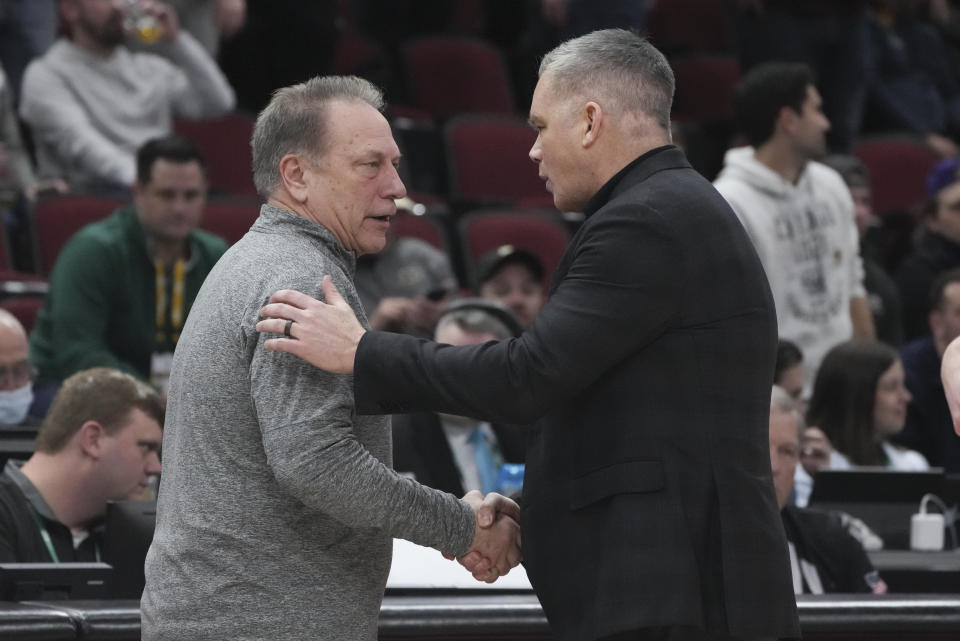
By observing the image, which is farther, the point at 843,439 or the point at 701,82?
the point at 701,82

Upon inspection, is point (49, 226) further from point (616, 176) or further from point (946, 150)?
point (946, 150)

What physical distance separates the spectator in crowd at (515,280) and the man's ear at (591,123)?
3852 millimetres

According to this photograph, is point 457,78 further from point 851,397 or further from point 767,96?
point 851,397

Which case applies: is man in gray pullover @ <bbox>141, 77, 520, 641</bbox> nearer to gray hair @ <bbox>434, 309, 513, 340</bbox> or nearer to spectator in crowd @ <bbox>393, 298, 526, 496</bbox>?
spectator in crowd @ <bbox>393, 298, 526, 496</bbox>

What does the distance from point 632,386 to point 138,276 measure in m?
3.53

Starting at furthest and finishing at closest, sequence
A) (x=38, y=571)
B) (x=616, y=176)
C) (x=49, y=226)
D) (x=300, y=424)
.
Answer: (x=49, y=226) < (x=38, y=571) < (x=616, y=176) < (x=300, y=424)

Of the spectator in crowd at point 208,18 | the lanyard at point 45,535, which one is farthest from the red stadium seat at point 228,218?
the lanyard at point 45,535

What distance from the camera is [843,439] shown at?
5.49 m

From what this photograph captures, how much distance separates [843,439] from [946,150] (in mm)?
4316

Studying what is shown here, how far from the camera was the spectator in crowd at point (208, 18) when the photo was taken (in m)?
7.34

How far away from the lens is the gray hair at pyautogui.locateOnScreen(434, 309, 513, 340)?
543cm

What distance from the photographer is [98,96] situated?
6.61 m

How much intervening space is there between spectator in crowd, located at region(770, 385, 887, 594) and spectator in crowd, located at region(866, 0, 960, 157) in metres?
5.56

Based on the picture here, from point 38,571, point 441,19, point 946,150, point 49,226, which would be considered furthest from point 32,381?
point 946,150
